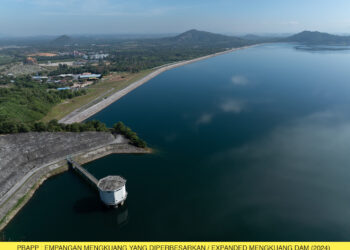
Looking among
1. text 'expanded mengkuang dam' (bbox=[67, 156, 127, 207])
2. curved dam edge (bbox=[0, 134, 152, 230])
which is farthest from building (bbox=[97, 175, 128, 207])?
curved dam edge (bbox=[0, 134, 152, 230])

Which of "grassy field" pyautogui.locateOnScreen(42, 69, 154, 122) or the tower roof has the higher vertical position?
"grassy field" pyautogui.locateOnScreen(42, 69, 154, 122)

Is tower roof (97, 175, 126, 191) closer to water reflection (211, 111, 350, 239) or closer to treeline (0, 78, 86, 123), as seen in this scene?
water reflection (211, 111, 350, 239)

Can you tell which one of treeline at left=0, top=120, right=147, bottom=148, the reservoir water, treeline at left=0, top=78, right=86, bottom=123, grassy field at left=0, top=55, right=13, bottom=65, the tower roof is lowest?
the reservoir water

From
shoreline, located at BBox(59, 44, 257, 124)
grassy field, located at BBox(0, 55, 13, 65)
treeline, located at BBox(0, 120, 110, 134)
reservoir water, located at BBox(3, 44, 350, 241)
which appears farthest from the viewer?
grassy field, located at BBox(0, 55, 13, 65)

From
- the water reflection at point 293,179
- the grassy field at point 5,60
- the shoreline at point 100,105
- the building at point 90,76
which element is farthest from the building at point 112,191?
the grassy field at point 5,60

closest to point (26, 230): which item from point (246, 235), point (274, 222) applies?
point (246, 235)

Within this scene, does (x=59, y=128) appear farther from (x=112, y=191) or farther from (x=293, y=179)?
(x=293, y=179)

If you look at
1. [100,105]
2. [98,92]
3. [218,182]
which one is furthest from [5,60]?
[218,182]
